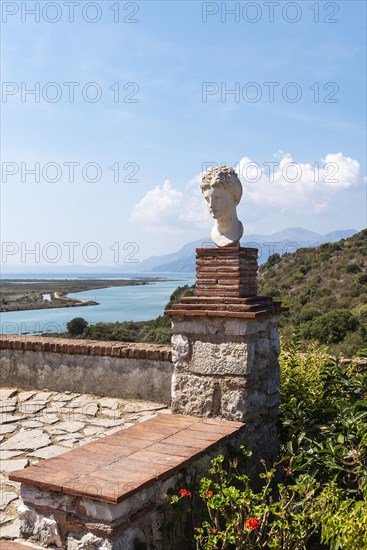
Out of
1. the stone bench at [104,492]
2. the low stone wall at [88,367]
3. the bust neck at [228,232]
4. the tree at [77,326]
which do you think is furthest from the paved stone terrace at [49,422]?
the tree at [77,326]

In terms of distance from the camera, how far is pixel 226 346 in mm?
3986

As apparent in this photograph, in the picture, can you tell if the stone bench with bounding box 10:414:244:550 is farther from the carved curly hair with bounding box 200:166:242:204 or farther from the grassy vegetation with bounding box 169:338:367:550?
the carved curly hair with bounding box 200:166:242:204

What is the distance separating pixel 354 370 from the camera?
16.3ft

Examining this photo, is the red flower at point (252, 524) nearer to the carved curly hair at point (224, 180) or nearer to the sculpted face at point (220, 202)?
the sculpted face at point (220, 202)

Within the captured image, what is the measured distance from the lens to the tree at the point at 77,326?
12445mm

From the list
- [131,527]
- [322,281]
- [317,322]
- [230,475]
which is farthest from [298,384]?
[322,281]

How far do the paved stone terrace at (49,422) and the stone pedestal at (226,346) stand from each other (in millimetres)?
1311

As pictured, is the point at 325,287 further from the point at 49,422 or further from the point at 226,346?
the point at 226,346

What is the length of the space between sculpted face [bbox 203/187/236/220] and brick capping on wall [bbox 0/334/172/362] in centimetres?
214

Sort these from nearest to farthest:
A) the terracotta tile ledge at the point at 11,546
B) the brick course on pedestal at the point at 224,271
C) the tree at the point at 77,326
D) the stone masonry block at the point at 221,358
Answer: the terracotta tile ledge at the point at 11,546
the stone masonry block at the point at 221,358
the brick course on pedestal at the point at 224,271
the tree at the point at 77,326

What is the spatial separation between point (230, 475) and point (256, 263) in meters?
1.68

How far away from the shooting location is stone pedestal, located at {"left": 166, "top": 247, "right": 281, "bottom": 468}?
394cm

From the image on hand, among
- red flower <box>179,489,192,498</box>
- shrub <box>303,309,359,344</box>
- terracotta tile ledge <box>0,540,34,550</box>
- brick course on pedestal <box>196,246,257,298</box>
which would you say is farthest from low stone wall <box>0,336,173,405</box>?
shrub <box>303,309,359,344</box>

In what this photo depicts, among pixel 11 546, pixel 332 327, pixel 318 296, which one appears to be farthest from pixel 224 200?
pixel 318 296
